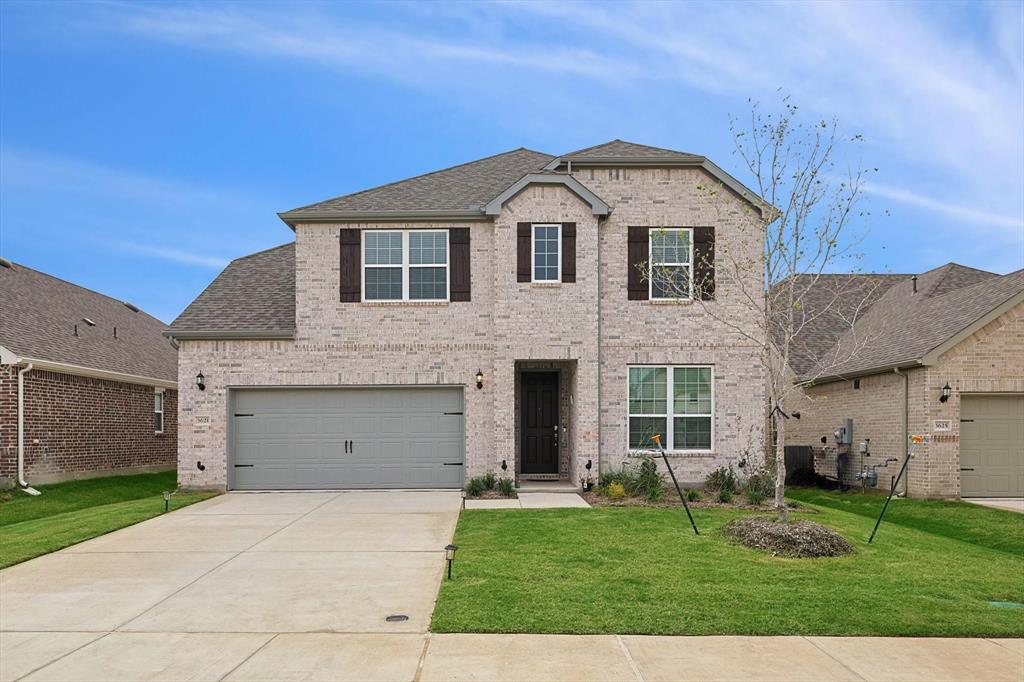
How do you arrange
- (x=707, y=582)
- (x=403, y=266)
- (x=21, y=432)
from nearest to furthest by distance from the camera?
1. (x=707, y=582)
2. (x=403, y=266)
3. (x=21, y=432)

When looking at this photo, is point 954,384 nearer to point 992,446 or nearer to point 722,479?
point 992,446

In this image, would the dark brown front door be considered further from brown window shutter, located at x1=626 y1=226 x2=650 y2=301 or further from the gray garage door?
brown window shutter, located at x1=626 y1=226 x2=650 y2=301

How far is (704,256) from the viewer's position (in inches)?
641

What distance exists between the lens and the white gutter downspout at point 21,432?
16909 mm

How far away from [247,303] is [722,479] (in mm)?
11187

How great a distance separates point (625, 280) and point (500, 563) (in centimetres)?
872

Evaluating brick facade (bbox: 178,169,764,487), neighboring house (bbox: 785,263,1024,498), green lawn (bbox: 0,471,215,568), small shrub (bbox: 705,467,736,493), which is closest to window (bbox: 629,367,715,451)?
brick facade (bbox: 178,169,764,487)

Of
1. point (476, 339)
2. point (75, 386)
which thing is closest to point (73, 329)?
point (75, 386)

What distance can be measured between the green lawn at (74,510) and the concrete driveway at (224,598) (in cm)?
47

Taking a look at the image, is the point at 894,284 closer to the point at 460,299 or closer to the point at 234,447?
the point at 460,299

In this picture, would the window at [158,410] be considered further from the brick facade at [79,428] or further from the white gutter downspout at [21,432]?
the white gutter downspout at [21,432]

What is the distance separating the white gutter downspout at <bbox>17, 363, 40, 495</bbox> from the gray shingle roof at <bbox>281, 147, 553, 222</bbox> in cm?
715

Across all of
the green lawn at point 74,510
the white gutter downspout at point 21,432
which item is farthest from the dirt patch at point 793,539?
the white gutter downspout at point 21,432

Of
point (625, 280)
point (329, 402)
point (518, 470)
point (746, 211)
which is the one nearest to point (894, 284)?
point (746, 211)
